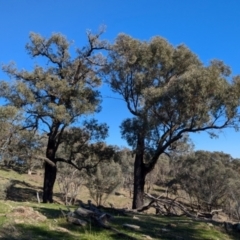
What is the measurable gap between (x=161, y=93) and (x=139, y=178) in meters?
5.63

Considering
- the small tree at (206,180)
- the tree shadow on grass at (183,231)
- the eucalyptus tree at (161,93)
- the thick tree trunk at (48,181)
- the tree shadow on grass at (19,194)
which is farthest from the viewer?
the small tree at (206,180)

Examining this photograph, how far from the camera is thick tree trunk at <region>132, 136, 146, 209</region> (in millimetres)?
20656

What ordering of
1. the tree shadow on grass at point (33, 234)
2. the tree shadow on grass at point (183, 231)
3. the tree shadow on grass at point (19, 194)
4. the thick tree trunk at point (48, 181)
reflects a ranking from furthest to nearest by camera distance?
the tree shadow on grass at point (19, 194) < the thick tree trunk at point (48, 181) < the tree shadow on grass at point (183, 231) < the tree shadow on grass at point (33, 234)

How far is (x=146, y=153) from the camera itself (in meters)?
21.5

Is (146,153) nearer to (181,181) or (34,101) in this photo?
(34,101)

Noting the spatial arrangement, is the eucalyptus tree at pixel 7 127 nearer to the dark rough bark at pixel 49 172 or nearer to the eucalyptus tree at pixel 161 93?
the dark rough bark at pixel 49 172

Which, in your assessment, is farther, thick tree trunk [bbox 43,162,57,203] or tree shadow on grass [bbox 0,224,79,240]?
thick tree trunk [bbox 43,162,57,203]

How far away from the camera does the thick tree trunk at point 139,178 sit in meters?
Answer: 20.7

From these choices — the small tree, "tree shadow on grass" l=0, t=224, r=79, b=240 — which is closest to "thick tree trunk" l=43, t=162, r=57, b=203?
"tree shadow on grass" l=0, t=224, r=79, b=240

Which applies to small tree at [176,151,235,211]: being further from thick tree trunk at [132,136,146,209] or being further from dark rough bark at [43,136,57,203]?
dark rough bark at [43,136,57,203]

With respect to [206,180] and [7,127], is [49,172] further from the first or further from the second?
[206,180]

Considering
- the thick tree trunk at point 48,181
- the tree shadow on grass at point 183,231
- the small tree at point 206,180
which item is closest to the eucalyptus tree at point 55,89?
the thick tree trunk at point 48,181

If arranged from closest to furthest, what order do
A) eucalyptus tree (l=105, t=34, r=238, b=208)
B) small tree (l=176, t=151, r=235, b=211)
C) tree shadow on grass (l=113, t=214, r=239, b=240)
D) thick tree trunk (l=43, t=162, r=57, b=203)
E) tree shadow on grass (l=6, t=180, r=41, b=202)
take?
tree shadow on grass (l=113, t=214, r=239, b=240), eucalyptus tree (l=105, t=34, r=238, b=208), thick tree trunk (l=43, t=162, r=57, b=203), tree shadow on grass (l=6, t=180, r=41, b=202), small tree (l=176, t=151, r=235, b=211)

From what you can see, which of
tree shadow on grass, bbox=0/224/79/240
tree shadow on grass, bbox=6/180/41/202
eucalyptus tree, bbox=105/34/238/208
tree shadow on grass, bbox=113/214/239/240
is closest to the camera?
tree shadow on grass, bbox=0/224/79/240
